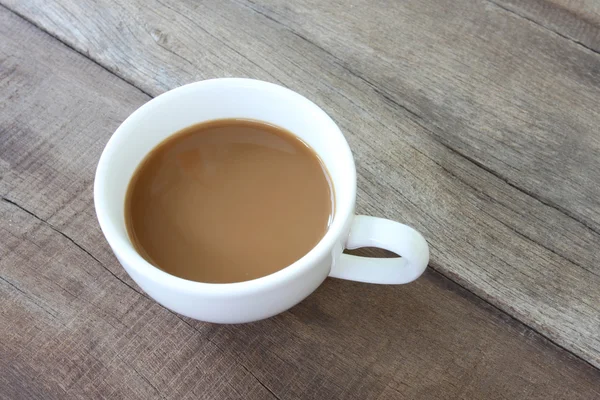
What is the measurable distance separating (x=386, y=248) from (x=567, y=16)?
516 millimetres

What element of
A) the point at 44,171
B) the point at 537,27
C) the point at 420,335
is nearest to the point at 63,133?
the point at 44,171

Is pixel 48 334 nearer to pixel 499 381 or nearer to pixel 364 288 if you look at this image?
pixel 364 288

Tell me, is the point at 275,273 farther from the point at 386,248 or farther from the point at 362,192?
the point at 362,192

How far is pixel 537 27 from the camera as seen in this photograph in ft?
2.91

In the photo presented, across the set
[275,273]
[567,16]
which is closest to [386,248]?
[275,273]

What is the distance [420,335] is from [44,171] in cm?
47

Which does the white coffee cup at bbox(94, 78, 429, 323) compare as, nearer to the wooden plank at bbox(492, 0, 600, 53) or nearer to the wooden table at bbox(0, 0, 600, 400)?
the wooden table at bbox(0, 0, 600, 400)

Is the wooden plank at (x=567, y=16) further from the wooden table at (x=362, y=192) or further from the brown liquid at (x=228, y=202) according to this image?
the brown liquid at (x=228, y=202)

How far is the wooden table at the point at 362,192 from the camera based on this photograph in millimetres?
646

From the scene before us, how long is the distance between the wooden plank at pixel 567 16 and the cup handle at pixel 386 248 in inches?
18.0

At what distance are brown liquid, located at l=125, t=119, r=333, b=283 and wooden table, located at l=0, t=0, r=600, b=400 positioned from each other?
0.09 metres

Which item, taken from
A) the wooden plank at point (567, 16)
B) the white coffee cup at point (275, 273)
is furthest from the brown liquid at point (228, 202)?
the wooden plank at point (567, 16)

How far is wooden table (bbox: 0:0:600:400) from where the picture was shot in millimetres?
646

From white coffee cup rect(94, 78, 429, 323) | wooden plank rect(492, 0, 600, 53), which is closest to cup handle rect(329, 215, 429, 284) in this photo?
white coffee cup rect(94, 78, 429, 323)
